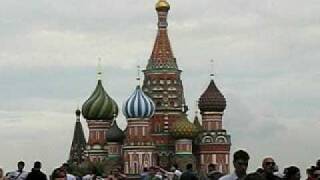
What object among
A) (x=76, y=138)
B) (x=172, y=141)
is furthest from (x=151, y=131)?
(x=76, y=138)

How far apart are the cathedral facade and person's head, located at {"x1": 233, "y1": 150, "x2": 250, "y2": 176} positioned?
42037 mm

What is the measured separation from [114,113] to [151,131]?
4600mm

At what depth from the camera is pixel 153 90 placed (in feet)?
178

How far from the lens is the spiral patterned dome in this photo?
56.0 m

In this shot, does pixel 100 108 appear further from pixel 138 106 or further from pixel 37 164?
pixel 37 164

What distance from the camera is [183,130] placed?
51.1m

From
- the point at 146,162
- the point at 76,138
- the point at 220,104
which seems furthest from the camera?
the point at 76,138

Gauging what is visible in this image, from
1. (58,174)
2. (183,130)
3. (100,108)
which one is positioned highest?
(100,108)

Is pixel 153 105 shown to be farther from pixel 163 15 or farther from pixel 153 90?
pixel 163 15

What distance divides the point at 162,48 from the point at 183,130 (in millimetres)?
6712

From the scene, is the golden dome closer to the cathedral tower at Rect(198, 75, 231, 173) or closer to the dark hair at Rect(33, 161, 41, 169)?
the cathedral tower at Rect(198, 75, 231, 173)

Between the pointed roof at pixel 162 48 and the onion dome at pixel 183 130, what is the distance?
433 centimetres

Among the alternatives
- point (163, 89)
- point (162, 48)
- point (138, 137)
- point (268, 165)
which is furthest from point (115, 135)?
point (268, 165)

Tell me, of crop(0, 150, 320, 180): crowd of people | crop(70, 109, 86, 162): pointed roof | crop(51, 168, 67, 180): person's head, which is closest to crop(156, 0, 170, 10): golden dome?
crop(70, 109, 86, 162): pointed roof
